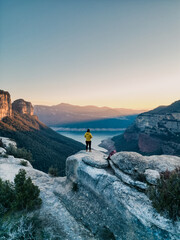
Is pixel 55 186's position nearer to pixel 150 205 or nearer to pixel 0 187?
pixel 0 187

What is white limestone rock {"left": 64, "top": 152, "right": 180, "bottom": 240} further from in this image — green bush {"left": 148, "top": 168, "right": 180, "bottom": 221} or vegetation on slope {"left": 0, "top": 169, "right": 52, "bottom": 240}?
vegetation on slope {"left": 0, "top": 169, "right": 52, "bottom": 240}

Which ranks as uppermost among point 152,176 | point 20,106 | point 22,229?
point 20,106

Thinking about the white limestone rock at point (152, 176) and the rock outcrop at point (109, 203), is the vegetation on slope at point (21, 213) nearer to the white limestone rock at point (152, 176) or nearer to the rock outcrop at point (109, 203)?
the rock outcrop at point (109, 203)

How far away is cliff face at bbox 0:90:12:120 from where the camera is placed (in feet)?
181

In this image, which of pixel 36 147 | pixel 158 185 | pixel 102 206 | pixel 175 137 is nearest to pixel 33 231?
pixel 102 206

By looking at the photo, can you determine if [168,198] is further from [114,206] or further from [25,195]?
[25,195]

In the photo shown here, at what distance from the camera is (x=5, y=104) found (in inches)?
2304

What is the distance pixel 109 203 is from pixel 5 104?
66.4 m

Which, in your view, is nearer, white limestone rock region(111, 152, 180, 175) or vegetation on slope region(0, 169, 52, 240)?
vegetation on slope region(0, 169, 52, 240)

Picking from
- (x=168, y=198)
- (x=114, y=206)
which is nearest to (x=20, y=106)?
(x=114, y=206)

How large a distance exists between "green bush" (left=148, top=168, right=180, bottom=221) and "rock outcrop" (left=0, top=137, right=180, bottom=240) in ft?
0.87

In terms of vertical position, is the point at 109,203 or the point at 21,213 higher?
the point at 109,203

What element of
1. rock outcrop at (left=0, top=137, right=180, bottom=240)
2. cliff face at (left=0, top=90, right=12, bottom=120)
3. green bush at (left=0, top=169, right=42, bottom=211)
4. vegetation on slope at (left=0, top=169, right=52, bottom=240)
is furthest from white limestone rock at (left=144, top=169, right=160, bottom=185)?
cliff face at (left=0, top=90, right=12, bottom=120)

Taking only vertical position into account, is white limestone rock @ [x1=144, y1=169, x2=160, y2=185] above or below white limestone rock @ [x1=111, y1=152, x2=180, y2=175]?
below
